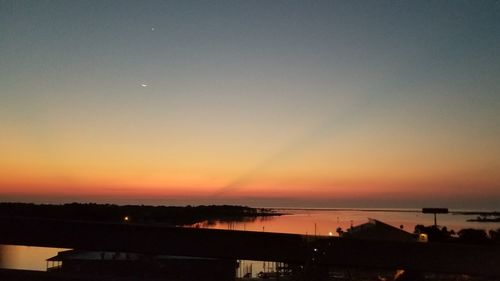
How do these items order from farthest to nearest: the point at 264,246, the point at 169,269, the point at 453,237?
the point at 453,237 → the point at 169,269 → the point at 264,246

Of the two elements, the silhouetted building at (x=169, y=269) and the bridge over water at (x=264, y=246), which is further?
the silhouetted building at (x=169, y=269)

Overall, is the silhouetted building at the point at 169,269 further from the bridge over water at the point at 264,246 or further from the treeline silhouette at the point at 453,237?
the treeline silhouette at the point at 453,237

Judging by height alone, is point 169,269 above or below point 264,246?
below

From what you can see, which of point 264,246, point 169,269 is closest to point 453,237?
point 169,269

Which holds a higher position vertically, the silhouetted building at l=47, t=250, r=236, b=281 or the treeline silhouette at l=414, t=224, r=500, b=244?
the silhouetted building at l=47, t=250, r=236, b=281

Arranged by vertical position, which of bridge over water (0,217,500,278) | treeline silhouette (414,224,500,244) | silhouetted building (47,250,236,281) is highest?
bridge over water (0,217,500,278)

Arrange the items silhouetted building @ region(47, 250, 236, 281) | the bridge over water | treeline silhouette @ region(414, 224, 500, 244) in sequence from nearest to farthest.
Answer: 1. the bridge over water
2. silhouetted building @ region(47, 250, 236, 281)
3. treeline silhouette @ region(414, 224, 500, 244)

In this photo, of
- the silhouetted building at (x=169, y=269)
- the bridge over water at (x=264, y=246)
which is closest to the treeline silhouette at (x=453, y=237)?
the bridge over water at (x=264, y=246)

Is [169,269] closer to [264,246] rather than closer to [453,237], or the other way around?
[264,246]

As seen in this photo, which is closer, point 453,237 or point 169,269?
point 169,269

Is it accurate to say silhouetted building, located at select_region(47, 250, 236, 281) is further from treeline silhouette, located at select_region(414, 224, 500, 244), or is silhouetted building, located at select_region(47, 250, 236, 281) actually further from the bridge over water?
treeline silhouette, located at select_region(414, 224, 500, 244)

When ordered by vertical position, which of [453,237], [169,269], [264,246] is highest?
[264,246]

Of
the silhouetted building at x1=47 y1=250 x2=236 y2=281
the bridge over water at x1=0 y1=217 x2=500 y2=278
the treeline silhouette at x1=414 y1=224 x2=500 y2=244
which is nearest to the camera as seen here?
the bridge over water at x1=0 y1=217 x2=500 y2=278

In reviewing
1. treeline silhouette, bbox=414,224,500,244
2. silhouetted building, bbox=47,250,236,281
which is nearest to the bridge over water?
silhouetted building, bbox=47,250,236,281
